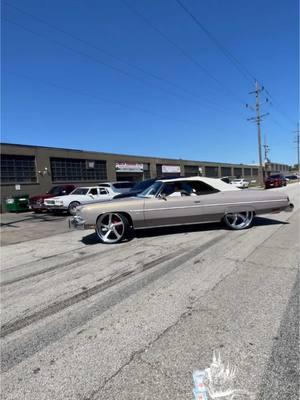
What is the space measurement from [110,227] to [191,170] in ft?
145

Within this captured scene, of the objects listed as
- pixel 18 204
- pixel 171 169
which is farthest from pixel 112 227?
pixel 171 169

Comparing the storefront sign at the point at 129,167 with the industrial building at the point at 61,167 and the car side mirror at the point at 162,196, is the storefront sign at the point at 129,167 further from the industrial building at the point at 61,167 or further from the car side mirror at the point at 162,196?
the car side mirror at the point at 162,196

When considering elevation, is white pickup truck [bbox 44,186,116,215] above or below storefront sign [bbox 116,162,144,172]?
below

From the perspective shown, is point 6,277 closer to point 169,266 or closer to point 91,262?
point 91,262

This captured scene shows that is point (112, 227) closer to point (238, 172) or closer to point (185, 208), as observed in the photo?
point (185, 208)

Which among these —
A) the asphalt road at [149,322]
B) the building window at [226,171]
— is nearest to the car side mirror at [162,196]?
the asphalt road at [149,322]

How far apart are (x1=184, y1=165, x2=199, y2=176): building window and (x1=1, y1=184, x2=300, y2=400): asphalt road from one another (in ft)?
141

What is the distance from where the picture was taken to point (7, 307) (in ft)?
11.9

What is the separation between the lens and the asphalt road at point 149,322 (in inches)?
83.7

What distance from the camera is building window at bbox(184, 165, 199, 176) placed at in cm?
4838

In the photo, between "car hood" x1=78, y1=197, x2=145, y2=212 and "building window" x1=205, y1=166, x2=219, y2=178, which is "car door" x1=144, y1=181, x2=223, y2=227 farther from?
"building window" x1=205, y1=166, x2=219, y2=178

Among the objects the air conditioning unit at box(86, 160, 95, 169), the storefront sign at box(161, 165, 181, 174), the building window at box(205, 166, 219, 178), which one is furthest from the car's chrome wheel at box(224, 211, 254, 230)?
the building window at box(205, 166, 219, 178)

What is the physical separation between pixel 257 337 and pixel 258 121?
37.7 m

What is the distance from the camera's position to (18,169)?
23625 mm
